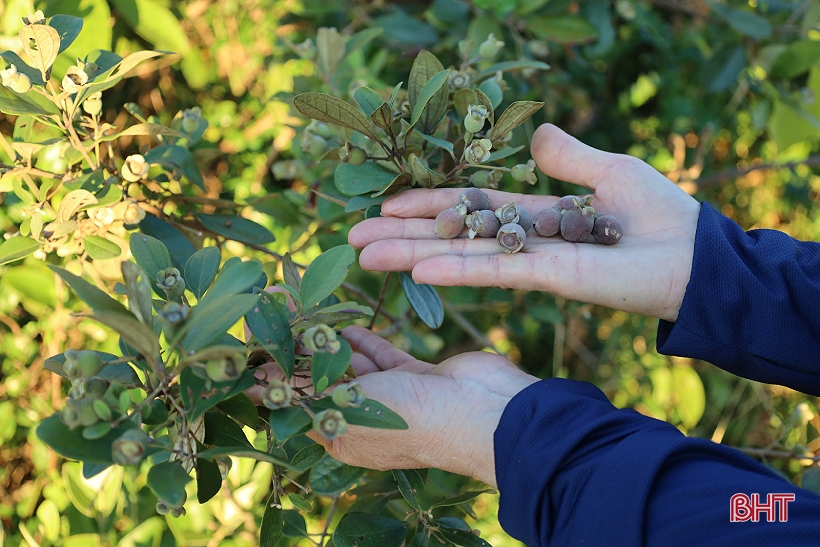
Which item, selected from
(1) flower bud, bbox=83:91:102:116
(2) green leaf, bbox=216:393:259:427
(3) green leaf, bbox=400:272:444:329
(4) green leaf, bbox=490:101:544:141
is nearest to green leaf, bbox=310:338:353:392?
(2) green leaf, bbox=216:393:259:427

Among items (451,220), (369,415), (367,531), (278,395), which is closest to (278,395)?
(278,395)

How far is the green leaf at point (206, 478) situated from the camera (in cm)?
90

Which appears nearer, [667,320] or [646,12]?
[667,320]

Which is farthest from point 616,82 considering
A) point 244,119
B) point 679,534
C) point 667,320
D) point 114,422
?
point 114,422

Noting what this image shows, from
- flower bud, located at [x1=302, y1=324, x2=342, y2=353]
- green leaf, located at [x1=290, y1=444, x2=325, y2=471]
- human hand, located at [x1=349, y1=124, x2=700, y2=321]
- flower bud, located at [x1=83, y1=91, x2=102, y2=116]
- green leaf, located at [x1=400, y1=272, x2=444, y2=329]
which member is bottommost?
green leaf, located at [x1=290, y1=444, x2=325, y2=471]

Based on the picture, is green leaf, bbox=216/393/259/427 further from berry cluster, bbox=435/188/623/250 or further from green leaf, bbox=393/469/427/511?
berry cluster, bbox=435/188/623/250

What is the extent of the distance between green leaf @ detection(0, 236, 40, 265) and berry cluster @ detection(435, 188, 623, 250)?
66 cm

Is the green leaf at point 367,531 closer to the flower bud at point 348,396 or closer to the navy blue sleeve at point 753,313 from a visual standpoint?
the flower bud at point 348,396

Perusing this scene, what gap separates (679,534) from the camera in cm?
80

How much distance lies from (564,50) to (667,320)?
1.40 m

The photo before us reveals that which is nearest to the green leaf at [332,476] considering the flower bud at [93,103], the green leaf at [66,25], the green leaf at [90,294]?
the green leaf at [90,294]

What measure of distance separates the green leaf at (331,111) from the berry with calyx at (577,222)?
1.31 feet

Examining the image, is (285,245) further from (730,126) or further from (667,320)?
(730,126)

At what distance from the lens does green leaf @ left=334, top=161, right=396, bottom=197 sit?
1.07 metres
